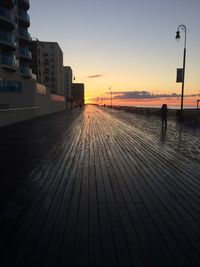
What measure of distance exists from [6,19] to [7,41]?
2.44 m

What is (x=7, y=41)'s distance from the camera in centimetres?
3022

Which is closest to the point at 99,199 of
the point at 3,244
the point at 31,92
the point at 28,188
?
the point at 28,188

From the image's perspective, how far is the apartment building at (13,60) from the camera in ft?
97.5

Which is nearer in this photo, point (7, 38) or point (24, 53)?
point (7, 38)

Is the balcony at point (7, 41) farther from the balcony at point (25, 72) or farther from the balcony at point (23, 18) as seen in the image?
the balcony at point (23, 18)

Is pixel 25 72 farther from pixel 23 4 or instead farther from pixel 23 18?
pixel 23 4

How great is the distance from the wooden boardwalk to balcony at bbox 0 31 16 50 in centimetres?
2652

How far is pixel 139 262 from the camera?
3.23 m

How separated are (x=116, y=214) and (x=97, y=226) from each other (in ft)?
1.87

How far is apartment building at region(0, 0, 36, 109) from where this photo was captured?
97.5 feet

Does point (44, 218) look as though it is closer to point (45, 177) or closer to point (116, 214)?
point (116, 214)

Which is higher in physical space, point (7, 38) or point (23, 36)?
point (23, 36)

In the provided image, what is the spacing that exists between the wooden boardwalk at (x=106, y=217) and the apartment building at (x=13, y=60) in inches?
992

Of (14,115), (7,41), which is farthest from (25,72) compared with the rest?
(14,115)
